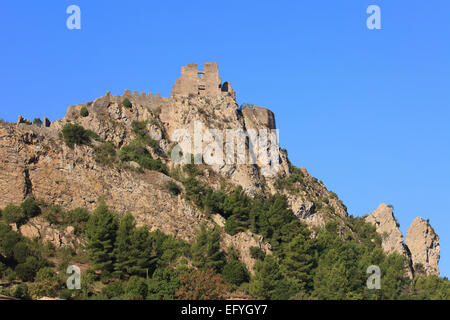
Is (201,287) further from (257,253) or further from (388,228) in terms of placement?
(388,228)

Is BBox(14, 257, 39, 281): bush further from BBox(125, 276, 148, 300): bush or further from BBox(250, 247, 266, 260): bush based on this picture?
BBox(250, 247, 266, 260): bush

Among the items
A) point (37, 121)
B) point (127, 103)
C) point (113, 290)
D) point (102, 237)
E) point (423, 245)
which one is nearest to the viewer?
point (113, 290)

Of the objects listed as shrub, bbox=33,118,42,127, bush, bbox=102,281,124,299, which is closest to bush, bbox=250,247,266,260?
bush, bbox=102,281,124,299

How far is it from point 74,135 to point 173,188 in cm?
934

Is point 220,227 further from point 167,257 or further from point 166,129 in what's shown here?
point 166,129

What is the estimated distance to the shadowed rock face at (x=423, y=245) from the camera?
91.4 m

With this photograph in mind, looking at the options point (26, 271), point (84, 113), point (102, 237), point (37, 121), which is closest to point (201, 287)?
point (102, 237)

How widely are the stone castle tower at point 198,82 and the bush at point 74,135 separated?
38.1ft

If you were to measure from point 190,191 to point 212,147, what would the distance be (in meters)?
7.07

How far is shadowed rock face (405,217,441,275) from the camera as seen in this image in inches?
3597

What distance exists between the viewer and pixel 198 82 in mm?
87312

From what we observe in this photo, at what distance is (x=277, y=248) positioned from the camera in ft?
251
